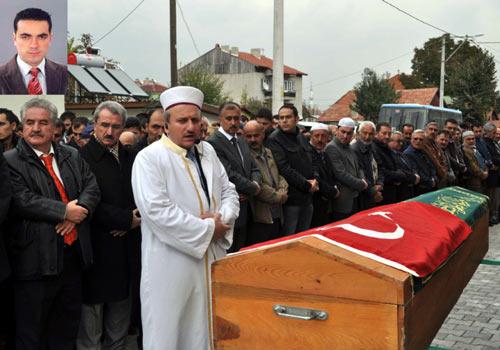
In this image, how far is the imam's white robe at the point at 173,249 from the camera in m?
3.30

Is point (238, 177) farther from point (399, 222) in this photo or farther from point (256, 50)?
point (256, 50)

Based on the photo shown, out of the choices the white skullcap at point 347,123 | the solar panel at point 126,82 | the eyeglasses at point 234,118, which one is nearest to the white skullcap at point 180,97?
the eyeglasses at point 234,118

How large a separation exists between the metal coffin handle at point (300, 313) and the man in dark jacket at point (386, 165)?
631 cm

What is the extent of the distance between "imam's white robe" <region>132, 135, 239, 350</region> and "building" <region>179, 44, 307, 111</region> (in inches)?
2608

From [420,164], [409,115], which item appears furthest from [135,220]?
[409,115]

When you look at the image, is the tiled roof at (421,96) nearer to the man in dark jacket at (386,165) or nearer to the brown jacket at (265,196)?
the man in dark jacket at (386,165)

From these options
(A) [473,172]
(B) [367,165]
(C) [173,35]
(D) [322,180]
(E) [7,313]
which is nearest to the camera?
(E) [7,313]

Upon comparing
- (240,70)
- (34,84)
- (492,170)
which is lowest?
(492,170)

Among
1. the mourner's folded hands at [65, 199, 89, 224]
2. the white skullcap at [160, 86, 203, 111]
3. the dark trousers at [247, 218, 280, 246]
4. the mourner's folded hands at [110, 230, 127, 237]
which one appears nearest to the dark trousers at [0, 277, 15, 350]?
the mourner's folded hands at [65, 199, 89, 224]

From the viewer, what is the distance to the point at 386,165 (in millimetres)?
8930

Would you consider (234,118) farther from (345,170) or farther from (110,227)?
(110,227)

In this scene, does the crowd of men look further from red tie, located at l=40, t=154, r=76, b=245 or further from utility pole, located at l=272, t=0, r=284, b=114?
utility pole, located at l=272, t=0, r=284, b=114

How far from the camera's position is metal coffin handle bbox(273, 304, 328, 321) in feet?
8.45

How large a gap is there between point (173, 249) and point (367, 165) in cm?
531
